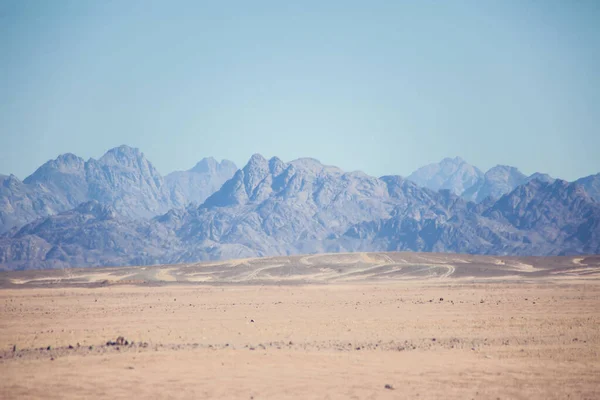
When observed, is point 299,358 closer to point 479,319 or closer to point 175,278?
point 479,319

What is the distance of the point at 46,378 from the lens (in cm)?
1823

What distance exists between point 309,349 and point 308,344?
3.18ft

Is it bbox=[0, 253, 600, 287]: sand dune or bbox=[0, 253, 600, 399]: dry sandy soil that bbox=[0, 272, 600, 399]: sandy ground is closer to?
bbox=[0, 253, 600, 399]: dry sandy soil

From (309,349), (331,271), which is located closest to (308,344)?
(309,349)

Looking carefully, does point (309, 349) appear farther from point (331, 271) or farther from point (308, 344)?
point (331, 271)

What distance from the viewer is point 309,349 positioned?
2181 cm

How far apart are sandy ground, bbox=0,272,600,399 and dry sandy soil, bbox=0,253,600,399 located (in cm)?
6

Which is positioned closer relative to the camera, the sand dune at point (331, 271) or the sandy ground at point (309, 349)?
the sandy ground at point (309, 349)

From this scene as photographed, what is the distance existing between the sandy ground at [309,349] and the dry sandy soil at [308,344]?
6 cm

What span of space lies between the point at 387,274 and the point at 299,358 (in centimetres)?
5069

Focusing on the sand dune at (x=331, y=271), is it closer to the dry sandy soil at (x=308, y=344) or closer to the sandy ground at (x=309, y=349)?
the dry sandy soil at (x=308, y=344)

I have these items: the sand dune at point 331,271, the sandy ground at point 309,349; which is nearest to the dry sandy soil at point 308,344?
the sandy ground at point 309,349

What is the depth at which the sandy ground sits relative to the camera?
16.8 meters

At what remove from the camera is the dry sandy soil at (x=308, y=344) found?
16.9 meters
